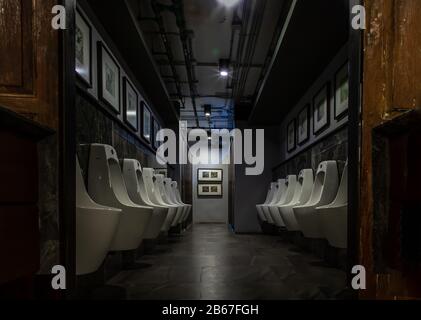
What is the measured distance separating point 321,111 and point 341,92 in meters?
0.68

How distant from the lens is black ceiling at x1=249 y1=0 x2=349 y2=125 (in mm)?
2586

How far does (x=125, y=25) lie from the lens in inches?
113

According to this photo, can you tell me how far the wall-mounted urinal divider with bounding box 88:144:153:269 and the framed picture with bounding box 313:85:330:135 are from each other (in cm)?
236

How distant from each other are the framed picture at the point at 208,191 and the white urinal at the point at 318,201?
7.84 meters

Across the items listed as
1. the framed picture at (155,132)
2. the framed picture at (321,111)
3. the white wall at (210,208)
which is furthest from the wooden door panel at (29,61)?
the white wall at (210,208)

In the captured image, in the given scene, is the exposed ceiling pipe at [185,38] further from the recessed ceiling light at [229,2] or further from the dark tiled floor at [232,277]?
the dark tiled floor at [232,277]

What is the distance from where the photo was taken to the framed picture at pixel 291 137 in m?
5.33

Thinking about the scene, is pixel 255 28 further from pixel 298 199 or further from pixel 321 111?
pixel 298 199

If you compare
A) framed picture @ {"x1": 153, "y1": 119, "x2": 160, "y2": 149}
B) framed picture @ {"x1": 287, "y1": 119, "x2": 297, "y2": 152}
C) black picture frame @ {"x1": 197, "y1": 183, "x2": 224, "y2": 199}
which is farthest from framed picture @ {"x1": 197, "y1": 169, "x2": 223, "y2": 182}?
framed picture @ {"x1": 287, "y1": 119, "x2": 297, "y2": 152}

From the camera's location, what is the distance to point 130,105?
3.80m

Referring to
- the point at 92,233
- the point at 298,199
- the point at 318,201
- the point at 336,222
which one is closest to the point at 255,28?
the point at 298,199

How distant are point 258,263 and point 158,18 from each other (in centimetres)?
284
